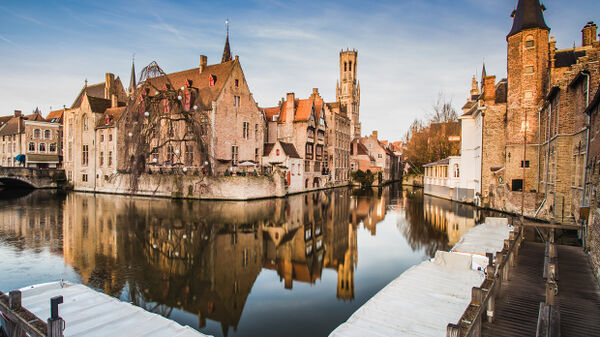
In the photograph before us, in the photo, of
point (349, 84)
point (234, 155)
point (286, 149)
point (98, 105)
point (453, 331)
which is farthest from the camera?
point (349, 84)

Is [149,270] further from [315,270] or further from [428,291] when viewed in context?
[428,291]

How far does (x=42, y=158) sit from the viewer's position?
48406 millimetres

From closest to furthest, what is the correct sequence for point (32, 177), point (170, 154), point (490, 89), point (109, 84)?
point (490, 89)
point (170, 154)
point (32, 177)
point (109, 84)

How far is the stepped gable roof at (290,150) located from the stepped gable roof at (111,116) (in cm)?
1903

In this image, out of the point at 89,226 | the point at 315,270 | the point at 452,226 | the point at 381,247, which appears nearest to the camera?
the point at 315,270

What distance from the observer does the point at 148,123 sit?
32562mm

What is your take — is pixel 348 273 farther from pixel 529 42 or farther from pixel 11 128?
pixel 11 128

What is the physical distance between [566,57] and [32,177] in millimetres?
54872

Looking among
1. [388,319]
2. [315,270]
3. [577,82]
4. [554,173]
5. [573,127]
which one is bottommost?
[315,270]

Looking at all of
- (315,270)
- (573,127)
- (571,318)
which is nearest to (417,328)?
(571,318)

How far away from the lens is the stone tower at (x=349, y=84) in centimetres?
9031

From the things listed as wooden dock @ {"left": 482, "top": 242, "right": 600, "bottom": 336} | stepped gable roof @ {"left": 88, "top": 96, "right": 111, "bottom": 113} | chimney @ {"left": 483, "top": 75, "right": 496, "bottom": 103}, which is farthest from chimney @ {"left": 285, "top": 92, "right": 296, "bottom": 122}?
wooden dock @ {"left": 482, "top": 242, "right": 600, "bottom": 336}

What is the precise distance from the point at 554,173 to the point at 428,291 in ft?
53.6

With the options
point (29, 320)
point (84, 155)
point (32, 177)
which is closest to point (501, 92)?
point (29, 320)
